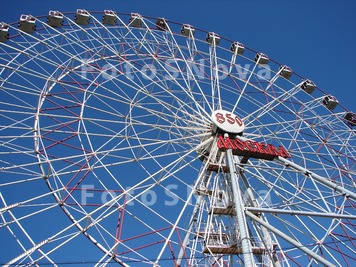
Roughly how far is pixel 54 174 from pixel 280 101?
40.2ft

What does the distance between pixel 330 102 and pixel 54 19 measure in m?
15.4

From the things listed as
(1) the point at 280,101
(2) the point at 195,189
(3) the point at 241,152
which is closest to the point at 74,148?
(2) the point at 195,189

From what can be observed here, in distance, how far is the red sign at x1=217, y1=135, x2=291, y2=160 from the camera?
579 inches

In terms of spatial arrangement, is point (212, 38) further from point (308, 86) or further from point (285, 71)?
point (308, 86)

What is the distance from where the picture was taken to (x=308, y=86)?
2298 centimetres

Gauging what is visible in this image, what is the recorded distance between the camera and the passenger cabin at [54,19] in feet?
62.3

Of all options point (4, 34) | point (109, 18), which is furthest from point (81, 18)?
point (4, 34)

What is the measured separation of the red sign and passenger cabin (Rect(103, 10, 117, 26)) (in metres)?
9.37

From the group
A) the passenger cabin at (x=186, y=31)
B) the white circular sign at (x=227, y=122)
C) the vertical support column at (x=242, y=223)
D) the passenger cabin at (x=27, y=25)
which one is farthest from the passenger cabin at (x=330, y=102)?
the passenger cabin at (x=27, y=25)

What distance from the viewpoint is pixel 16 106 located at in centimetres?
1435

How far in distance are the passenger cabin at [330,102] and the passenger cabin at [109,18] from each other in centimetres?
1240

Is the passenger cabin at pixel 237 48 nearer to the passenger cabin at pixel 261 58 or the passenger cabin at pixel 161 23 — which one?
the passenger cabin at pixel 261 58

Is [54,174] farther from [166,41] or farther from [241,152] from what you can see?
[166,41]

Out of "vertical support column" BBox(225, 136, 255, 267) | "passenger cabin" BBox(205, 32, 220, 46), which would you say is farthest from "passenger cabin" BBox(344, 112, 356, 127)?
"vertical support column" BBox(225, 136, 255, 267)
